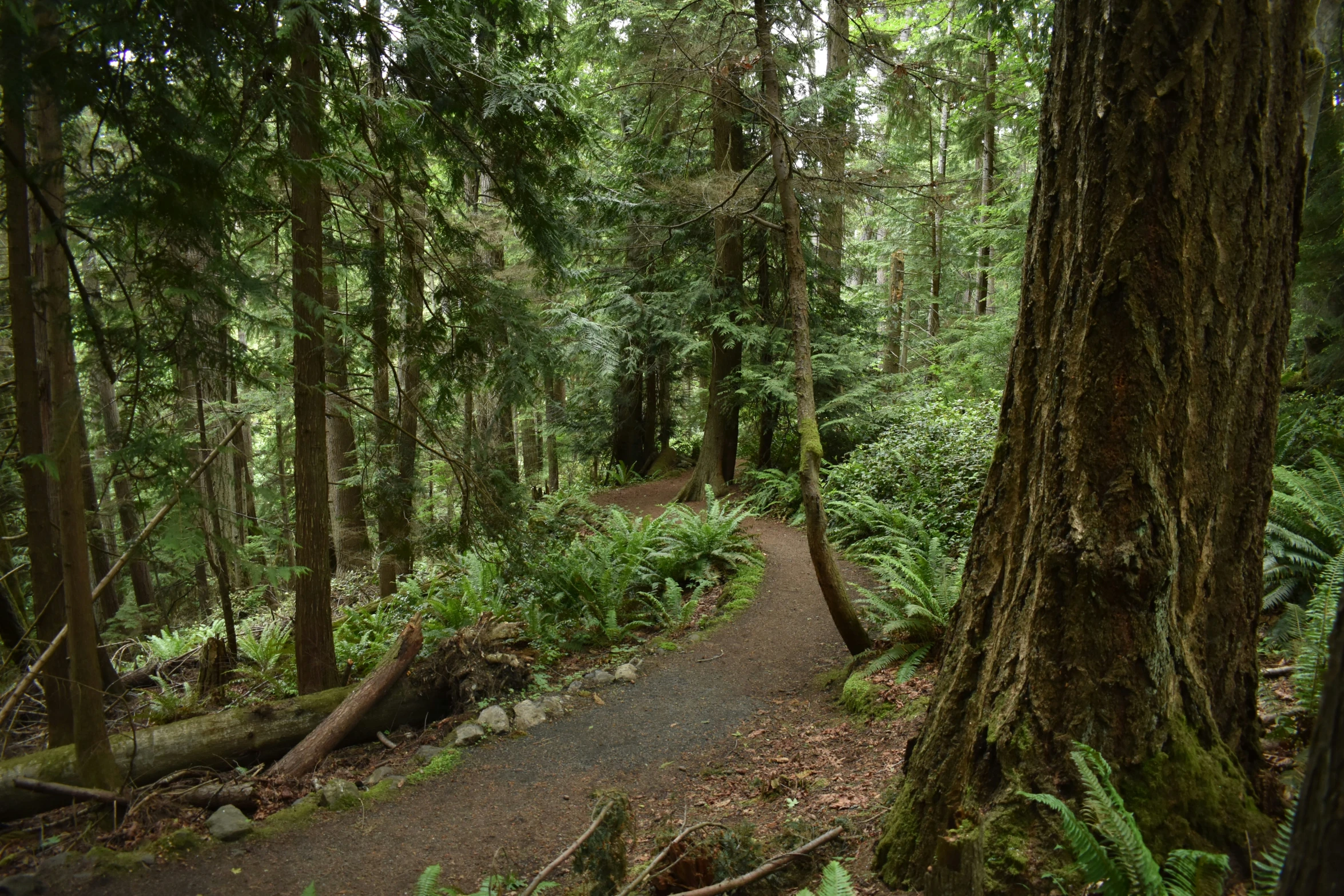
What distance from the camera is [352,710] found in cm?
630

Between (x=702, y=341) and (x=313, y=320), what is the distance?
28.1 feet

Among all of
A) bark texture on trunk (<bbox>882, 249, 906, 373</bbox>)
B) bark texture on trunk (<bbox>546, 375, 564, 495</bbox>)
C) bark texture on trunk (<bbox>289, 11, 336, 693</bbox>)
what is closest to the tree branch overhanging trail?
bark texture on trunk (<bbox>289, 11, 336, 693</bbox>)

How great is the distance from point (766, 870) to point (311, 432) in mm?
5220

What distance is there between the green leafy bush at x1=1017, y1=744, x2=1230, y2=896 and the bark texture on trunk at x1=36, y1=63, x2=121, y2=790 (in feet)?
15.6

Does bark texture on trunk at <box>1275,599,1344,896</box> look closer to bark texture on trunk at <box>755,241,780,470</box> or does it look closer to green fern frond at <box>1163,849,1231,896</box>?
green fern frond at <box>1163,849,1231,896</box>

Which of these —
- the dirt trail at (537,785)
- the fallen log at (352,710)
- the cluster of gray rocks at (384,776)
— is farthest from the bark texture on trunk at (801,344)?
the fallen log at (352,710)

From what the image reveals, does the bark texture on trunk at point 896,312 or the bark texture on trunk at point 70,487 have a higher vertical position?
the bark texture on trunk at point 896,312

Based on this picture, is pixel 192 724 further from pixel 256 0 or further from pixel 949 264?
pixel 949 264

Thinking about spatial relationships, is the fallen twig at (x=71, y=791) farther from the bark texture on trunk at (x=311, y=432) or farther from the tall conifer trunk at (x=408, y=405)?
the tall conifer trunk at (x=408, y=405)

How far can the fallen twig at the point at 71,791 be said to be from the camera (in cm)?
464

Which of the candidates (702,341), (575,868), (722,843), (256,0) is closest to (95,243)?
(256,0)

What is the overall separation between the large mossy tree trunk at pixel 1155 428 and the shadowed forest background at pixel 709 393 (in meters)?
0.02

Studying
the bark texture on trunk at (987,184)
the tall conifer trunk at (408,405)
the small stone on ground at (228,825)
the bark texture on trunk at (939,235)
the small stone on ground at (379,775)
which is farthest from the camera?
the bark texture on trunk at (939,235)

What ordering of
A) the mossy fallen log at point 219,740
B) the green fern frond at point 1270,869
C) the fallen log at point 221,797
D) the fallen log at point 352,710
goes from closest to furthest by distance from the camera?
the green fern frond at point 1270,869
the mossy fallen log at point 219,740
the fallen log at point 221,797
the fallen log at point 352,710
